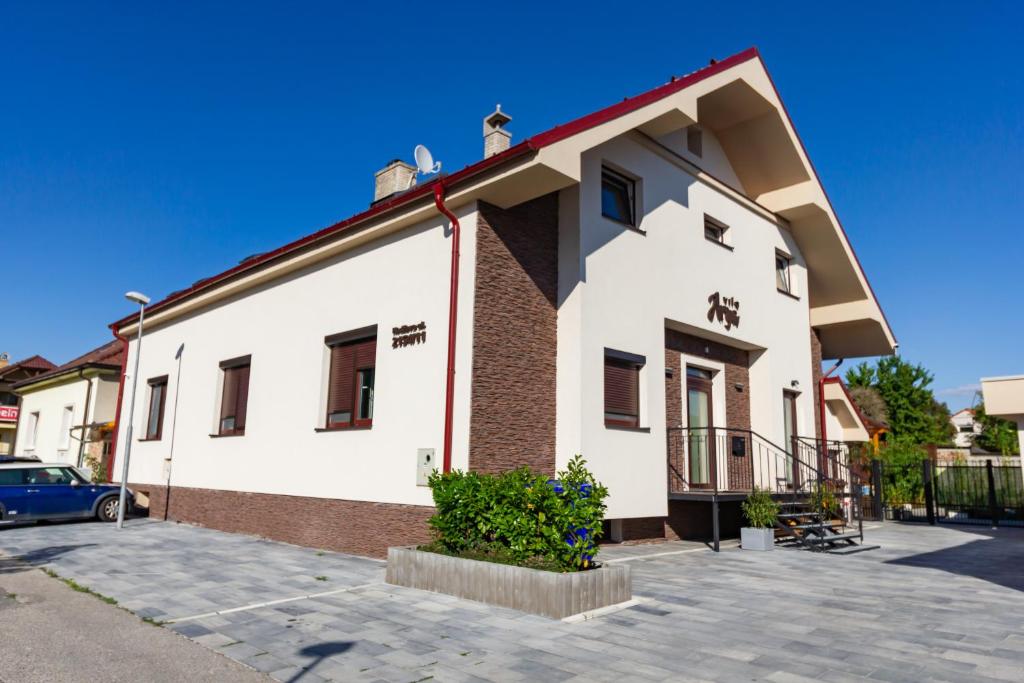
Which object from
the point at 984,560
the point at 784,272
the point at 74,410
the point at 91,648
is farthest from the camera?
the point at 74,410

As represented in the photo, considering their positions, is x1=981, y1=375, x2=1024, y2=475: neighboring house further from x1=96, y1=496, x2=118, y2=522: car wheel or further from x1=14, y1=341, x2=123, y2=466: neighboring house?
x1=14, y1=341, x2=123, y2=466: neighboring house

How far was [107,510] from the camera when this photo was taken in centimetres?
1497

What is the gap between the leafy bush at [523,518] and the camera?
22.5ft

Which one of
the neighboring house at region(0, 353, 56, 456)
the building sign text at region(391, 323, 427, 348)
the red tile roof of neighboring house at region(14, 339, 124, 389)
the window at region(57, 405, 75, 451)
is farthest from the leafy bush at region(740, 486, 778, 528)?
the neighboring house at region(0, 353, 56, 456)

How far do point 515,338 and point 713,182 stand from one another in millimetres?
6771

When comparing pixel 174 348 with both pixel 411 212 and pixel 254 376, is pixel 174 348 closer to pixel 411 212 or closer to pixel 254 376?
pixel 254 376

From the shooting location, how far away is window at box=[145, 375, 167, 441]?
16344mm

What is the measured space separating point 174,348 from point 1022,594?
16.4 m

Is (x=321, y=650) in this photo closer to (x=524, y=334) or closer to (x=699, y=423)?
(x=524, y=334)

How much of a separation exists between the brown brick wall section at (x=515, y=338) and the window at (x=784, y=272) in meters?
8.19

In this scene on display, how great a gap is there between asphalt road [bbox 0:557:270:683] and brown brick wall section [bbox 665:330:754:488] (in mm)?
9159

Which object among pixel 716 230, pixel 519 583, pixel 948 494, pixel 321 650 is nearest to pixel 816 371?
pixel 716 230

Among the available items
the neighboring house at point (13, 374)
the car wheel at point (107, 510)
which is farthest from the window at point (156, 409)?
the neighboring house at point (13, 374)

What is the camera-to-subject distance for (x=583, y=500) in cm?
701
